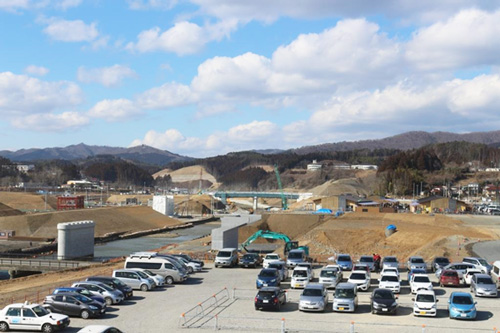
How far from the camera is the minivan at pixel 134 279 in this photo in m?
31.3

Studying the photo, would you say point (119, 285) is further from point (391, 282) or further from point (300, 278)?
point (391, 282)

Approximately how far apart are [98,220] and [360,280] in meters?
77.8

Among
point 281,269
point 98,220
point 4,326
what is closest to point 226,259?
point 281,269

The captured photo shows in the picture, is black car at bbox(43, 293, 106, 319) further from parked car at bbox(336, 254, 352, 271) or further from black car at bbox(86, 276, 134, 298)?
parked car at bbox(336, 254, 352, 271)

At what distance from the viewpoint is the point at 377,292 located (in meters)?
26.2

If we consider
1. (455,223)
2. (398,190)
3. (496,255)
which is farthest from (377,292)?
(398,190)

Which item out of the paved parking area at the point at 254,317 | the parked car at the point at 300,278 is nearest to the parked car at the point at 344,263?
the parked car at the point at 300,278

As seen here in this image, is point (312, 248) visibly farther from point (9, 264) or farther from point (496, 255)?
point (9, 264)

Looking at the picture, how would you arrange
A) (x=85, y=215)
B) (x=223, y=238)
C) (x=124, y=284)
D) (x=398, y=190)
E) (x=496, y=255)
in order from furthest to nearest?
(x=398, y=190) → (x=85, y=215) → (x=223, y=238) → (x=496, y=255) → (x=124, y=284)

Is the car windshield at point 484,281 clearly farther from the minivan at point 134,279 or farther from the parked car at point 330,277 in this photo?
the minivan at point 134,279

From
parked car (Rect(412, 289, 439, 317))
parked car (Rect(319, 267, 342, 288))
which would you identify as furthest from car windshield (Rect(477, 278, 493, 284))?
parked car (Rect(319, 267, 342, 288))

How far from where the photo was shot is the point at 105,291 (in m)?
27.5

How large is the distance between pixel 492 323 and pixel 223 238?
32.5 meters

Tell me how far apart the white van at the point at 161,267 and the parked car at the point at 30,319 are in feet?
38.6
